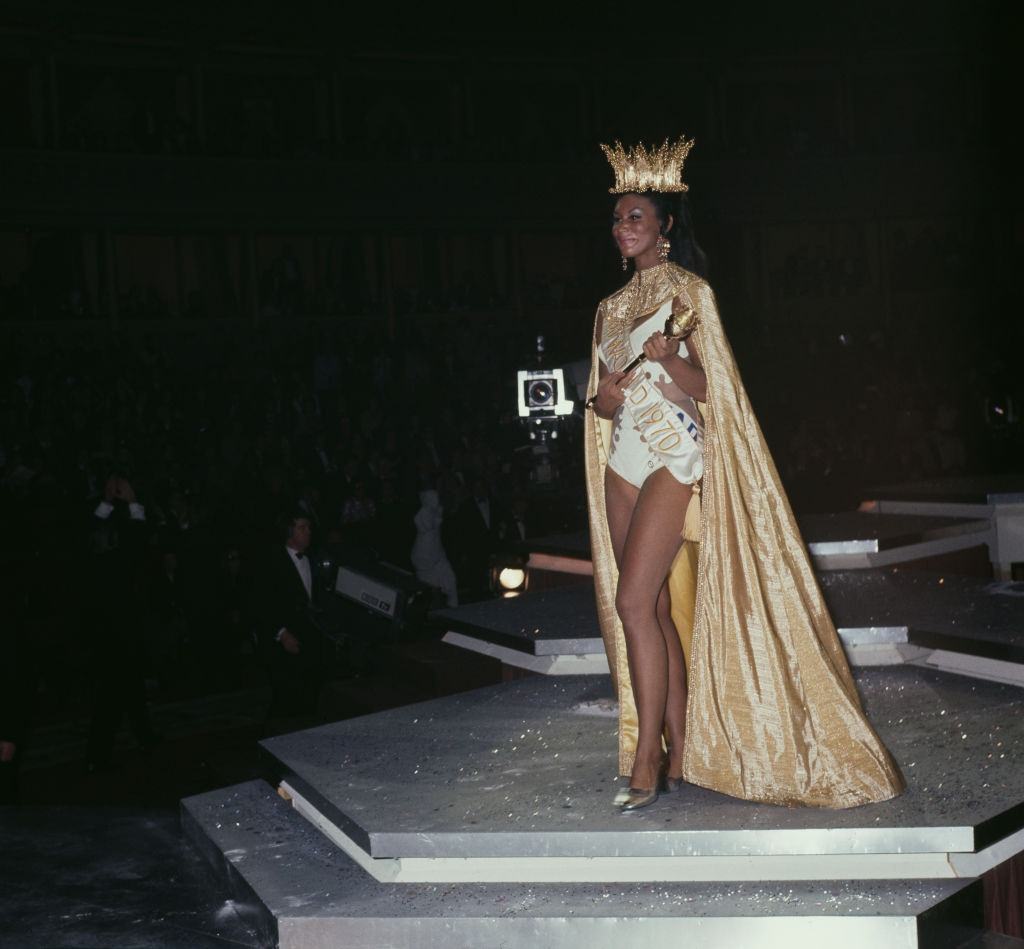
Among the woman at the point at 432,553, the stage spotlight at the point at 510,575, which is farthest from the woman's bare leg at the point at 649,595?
the woman at the point at 432,553

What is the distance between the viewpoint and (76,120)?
12.4 m

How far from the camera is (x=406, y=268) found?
14727 millimetres

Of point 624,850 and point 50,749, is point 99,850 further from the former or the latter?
point 50,749

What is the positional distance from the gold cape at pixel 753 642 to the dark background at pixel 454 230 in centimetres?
622

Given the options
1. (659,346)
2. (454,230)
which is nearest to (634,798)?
(659,346)

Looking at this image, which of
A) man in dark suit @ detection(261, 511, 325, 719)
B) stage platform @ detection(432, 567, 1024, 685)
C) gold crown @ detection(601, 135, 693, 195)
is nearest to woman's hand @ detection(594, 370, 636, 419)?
gold crown @ detection(601, 135, 693, 195)

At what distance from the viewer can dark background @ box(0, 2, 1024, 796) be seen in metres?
10.8

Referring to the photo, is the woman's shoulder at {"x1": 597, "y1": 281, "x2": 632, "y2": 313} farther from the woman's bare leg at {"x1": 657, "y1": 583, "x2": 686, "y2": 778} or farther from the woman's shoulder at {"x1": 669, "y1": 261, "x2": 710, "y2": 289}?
the woman's bare leg at {"x1": 657, "y1": 583, "x2": 686, "y2": 778}

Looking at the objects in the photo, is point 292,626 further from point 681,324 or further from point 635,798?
point 681,324

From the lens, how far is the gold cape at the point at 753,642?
102 inches

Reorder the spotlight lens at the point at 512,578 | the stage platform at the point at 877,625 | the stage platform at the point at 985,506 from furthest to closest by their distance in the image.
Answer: the spotlight lens at the point at 512,578
the stage platform at the point at 985,506
the stage platform at the point at 877,625

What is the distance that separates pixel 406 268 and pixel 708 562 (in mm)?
12444

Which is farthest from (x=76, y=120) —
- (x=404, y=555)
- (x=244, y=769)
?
(x=244, y=769)

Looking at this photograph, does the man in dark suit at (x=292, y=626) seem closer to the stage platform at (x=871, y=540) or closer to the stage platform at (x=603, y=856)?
the stage platform at (x=871, y=540)
